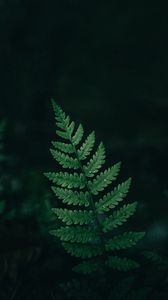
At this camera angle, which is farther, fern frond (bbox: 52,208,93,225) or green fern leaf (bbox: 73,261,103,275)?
green fern leaf (bbox: 73,261,103,275)

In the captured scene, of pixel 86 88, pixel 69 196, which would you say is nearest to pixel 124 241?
pixel 69 196

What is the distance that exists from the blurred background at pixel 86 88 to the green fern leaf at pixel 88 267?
→ 105 centimetres

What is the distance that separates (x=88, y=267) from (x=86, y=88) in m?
2.58

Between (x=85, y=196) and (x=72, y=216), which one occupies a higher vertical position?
(x=85, y=196)

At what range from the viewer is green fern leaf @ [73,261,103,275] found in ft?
7.82

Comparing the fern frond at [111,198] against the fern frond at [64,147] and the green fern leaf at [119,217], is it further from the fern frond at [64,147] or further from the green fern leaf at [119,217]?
the fern frond at [64,147]

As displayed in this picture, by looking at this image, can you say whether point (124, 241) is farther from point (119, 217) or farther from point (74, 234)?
point (74, 234)

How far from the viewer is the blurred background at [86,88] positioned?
4.00 m

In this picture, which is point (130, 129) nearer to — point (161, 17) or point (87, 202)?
point (161, 17)

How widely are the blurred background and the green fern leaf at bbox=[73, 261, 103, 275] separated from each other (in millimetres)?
1050

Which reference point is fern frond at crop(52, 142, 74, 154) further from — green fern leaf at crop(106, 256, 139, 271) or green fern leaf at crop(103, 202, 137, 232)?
green fern leaf at crop(106, 256, 139, 271)

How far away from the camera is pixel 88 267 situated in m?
2.43

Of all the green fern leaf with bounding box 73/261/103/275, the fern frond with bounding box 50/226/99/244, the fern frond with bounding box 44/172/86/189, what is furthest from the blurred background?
the fern frond with bounding box 44/172/86/189

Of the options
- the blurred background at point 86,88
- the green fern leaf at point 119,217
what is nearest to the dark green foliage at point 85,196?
the green fern leaf at point 119,217
